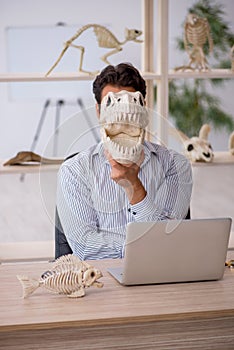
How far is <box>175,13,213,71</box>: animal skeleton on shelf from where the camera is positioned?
394cm

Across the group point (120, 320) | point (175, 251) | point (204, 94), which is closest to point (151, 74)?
point (175, 251)

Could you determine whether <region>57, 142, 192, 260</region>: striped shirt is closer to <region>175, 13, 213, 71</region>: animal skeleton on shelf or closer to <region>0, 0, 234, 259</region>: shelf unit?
<region>0, 0, 234, 259</region>: shelf unit

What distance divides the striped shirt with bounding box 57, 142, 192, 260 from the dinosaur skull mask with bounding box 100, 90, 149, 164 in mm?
102

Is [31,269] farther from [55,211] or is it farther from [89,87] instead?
[89,87]

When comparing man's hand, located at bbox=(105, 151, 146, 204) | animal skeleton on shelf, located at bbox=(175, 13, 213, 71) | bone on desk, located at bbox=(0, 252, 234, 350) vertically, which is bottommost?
bone on desk, located at bbox=(0, 252, 234, 350)

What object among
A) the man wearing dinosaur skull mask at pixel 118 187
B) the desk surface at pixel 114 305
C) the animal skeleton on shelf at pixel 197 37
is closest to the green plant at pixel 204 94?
the animal skeleton on shelf at pixel 197 37

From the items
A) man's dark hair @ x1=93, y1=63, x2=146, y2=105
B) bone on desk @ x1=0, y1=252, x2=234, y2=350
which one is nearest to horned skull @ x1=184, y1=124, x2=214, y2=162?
man's dark hair @ x1=93, y1=63, x2=146, y2=105

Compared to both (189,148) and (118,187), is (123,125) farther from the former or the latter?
(189,148)

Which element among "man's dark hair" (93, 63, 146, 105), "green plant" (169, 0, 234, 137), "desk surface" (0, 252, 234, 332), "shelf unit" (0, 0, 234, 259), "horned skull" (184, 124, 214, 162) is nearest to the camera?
"desk surface" (0, 252, 234, 332)

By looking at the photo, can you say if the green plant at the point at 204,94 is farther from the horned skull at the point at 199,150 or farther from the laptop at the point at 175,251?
the laptop at the point at 175,251

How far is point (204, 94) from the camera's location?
7.43 meters

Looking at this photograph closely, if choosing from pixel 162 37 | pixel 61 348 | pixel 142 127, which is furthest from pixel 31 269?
pixel 162 37

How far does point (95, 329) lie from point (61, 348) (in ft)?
0.32

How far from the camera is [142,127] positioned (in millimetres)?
1845
